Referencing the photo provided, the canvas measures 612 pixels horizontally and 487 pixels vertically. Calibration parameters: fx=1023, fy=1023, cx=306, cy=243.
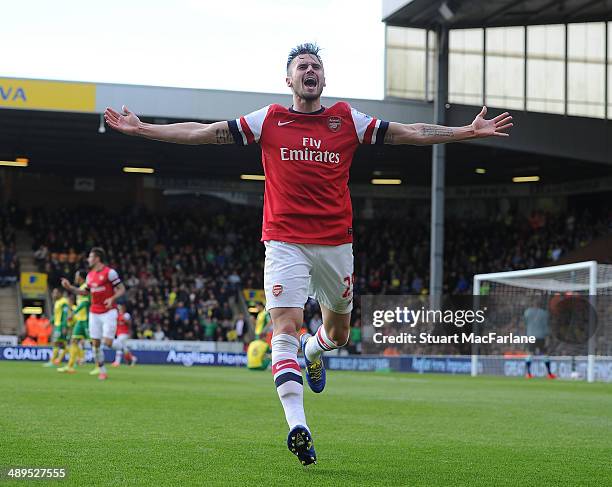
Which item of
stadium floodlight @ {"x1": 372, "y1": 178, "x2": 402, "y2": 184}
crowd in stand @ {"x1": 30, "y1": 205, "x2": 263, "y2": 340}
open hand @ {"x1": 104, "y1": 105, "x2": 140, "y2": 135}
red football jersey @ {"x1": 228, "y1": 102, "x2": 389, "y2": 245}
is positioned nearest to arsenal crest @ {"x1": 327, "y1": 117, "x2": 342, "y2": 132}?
red football jersey @ {"x1": 228, "y1": 102, "x2": 389, "y2": 245}

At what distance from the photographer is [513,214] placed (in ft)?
160

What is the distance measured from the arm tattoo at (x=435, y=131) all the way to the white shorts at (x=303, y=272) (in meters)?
0.97

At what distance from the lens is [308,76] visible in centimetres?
679

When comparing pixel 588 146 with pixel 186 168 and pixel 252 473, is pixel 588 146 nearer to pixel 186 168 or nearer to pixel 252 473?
pixel 186 168

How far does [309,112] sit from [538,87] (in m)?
34.2

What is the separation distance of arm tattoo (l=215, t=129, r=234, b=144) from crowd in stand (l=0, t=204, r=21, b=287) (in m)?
34.4

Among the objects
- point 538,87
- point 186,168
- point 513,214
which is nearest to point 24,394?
point 538,87

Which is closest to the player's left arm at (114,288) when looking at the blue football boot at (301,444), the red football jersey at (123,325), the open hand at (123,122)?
the red football jersey at (123,325)

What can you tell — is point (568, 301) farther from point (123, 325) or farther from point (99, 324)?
point (99, 324)

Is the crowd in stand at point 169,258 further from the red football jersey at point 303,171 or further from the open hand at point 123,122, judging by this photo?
the red football jersey at point 303,171

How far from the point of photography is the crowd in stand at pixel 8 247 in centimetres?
3966

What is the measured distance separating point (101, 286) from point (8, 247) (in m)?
24.4

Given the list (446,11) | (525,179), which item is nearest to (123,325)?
(446,11)

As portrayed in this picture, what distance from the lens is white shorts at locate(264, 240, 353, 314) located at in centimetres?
658
